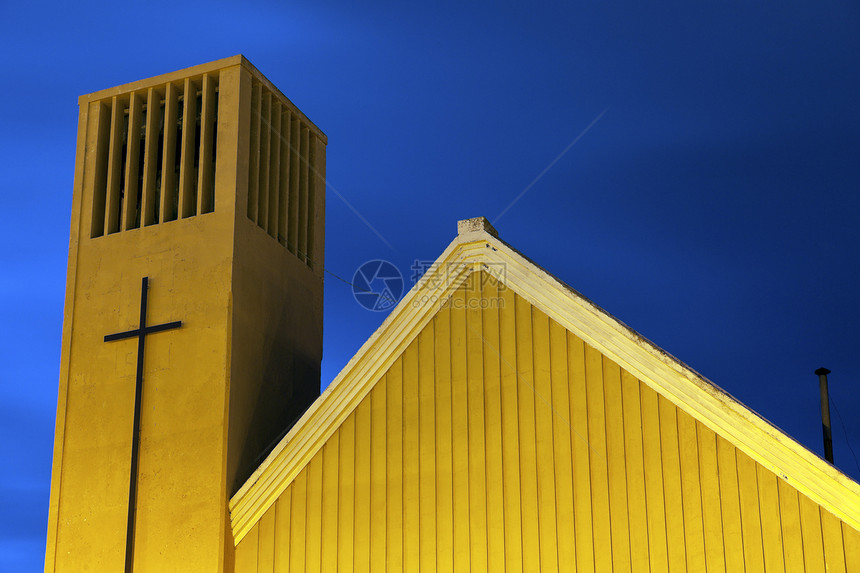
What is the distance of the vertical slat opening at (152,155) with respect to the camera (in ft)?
64.1

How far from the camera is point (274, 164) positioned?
2067 centimetres

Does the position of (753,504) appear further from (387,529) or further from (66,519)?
(66,519)

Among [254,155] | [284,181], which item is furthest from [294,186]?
[254,155]

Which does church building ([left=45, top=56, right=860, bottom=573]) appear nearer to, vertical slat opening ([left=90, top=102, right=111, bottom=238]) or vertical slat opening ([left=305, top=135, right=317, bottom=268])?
vertical slat opening ([left=90, top=102, right=111, bottom=238])

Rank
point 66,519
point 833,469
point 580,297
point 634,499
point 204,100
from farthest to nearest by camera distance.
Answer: point 204,100, point 66,519, point 580,297, point 634,499, point 833,469

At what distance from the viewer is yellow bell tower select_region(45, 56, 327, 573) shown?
57.2ft

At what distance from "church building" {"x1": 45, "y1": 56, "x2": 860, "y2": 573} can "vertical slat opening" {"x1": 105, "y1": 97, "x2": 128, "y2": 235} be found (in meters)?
0.04

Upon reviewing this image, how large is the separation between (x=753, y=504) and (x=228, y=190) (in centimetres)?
990

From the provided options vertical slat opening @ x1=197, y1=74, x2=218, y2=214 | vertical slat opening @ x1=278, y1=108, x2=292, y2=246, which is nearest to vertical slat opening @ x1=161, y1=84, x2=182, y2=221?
vertical slat opening @ x1=197, y1=74, x2=218, y2=214

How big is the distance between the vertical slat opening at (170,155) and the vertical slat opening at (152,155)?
216 mm

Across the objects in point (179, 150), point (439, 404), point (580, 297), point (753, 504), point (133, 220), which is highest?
point (179, 150)

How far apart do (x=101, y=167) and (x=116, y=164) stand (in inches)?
15.4

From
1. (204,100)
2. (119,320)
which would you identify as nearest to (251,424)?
(119,320)

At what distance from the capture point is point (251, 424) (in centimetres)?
1825
